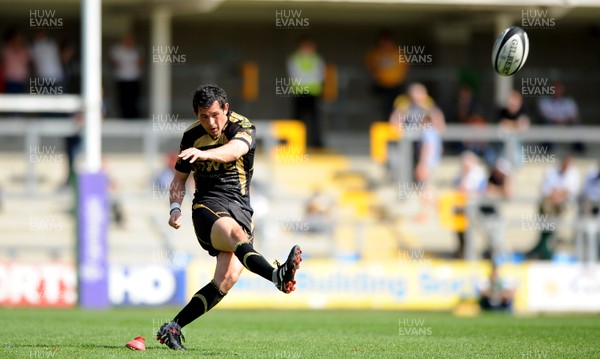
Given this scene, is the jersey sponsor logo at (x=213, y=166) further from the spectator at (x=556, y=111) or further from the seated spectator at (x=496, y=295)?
the spectator at (x=556, y=111)

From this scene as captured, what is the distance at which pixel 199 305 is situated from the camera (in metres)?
9.20

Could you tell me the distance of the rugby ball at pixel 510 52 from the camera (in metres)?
12.7

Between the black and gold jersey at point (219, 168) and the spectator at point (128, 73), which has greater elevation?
the spectator at point (128, 73)

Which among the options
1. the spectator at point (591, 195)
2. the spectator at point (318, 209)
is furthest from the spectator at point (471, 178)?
the spectator at point (318, 209)

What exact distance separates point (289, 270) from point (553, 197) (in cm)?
1207

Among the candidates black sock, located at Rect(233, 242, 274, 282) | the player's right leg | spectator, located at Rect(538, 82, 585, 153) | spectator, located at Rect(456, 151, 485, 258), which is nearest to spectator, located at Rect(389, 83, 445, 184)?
spectator, located at Rect(456, 151, 485, 258)

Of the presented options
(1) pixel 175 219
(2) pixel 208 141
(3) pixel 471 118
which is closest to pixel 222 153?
(2) pixel 208 141

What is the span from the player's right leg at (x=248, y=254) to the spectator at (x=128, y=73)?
13.2 meters

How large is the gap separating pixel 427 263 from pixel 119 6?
325 inches

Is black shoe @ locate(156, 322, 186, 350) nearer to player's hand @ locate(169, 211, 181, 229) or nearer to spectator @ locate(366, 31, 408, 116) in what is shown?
player's hand @ locate(169, 211, 181, 229)

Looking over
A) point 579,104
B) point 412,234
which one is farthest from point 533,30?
point 412,234

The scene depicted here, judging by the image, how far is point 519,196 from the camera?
70.6 feet

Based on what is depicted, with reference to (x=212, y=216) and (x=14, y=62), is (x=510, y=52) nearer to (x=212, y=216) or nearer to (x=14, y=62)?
(x=212, y=216)

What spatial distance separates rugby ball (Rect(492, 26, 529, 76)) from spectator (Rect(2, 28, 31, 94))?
36.6ft
